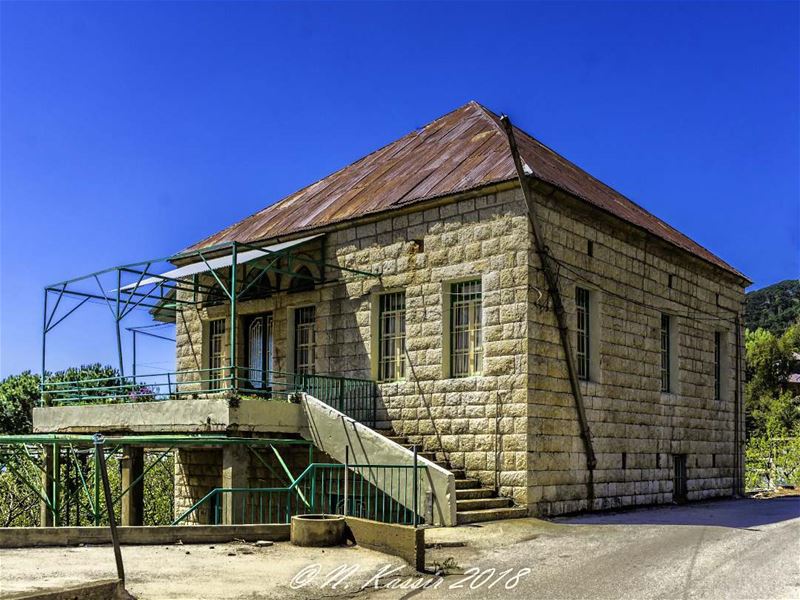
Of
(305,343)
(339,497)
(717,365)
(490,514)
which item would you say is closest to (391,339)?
(305,343)

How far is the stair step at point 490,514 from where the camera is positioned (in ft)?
42.3

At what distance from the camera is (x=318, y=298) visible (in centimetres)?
1802

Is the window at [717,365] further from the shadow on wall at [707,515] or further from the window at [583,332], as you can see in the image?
the window at [583,332]

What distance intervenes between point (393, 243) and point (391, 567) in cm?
844

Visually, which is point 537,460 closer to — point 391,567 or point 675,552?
point 675,552

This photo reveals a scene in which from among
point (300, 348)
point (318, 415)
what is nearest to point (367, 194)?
point (300, 348)

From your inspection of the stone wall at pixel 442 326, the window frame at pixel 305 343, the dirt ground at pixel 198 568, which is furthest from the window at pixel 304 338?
the dirt ground at pixel 198 568

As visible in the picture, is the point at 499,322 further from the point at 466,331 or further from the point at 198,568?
the point at 198,568

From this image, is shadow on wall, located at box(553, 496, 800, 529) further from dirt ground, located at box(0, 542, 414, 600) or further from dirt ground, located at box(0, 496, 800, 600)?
dirt ground, located at box(0, 542, 414, 600)

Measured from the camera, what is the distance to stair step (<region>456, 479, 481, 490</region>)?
14297 millimetres

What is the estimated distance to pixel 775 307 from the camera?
248 ft

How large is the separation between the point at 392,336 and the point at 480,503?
417cm

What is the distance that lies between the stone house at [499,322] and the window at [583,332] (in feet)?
0.12

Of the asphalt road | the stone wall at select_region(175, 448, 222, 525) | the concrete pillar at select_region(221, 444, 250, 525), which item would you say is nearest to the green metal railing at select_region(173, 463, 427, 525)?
the concrete pillar at select_region(221, 444, 250, 525)
